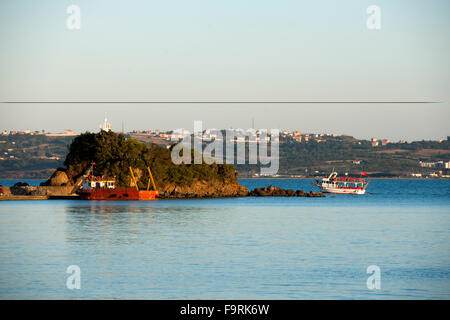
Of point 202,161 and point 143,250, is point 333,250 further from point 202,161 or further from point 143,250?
point 202,161

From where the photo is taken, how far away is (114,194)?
4318 inches

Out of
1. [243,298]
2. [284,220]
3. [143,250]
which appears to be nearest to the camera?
[243,298]

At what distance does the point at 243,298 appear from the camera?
1002 inches

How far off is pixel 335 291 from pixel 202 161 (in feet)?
352

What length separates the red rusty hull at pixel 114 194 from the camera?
358 ft

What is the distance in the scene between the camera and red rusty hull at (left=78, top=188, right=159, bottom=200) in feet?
358

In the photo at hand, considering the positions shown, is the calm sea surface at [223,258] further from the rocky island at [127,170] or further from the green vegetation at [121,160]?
the rocky island at [127,170]

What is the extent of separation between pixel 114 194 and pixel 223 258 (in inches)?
2953

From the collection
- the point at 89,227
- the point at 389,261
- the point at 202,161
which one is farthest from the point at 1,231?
the point at 202,161

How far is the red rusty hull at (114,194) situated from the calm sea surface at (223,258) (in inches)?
1759

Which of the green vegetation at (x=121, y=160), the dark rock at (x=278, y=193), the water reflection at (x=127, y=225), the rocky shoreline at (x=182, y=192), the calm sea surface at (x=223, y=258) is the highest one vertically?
the green vegetation at (x=121, y=160)

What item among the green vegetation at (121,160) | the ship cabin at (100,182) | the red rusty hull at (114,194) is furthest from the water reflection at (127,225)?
the green vegetation at (121,160)

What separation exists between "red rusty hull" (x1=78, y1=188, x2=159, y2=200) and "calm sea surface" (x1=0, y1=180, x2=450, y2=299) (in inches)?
1759

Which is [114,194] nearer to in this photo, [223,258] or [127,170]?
[127,170]
